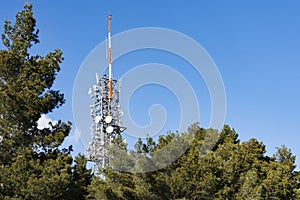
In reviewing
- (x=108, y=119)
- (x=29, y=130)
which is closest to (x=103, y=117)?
(x=108, y=119)

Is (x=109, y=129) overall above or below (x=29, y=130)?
above

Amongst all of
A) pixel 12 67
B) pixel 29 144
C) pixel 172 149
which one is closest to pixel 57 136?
pixel 29 144

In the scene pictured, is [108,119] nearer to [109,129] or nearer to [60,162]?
[109,129]

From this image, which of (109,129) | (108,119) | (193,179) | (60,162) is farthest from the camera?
(108,119)

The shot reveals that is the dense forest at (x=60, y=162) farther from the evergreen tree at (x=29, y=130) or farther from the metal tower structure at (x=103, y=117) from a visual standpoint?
the metal tower structure at (x=103, y=117)

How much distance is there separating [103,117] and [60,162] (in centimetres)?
1089

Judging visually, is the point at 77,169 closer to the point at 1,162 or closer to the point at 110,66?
the point at 1,162

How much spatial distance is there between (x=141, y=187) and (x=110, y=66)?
10.3 metres

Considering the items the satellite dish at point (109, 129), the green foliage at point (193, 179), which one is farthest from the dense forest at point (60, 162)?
the satellite dish at point (109, 129)

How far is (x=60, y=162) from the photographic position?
14148mm

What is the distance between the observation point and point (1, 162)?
14.5m

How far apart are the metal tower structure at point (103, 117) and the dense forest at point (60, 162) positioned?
687 cm

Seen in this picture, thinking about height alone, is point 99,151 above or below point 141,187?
above

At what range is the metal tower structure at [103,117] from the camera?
2458 centimetres
